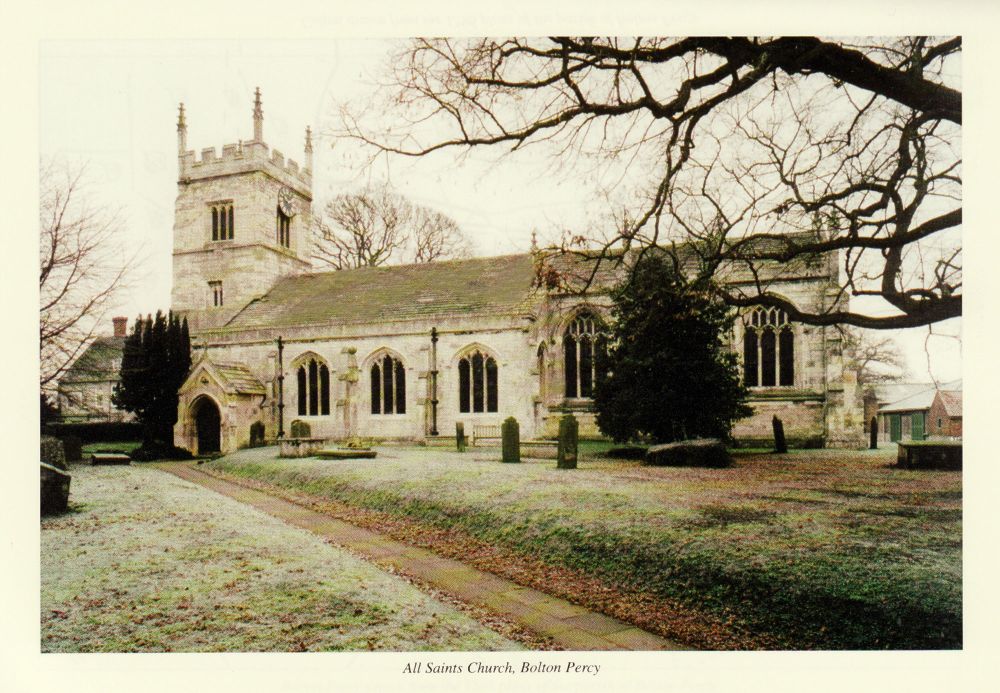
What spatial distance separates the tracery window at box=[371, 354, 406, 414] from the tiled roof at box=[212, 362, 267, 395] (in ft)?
11.1

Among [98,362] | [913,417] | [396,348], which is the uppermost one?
[396,348]

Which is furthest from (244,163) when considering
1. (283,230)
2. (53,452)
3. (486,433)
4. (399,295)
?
(486,433)

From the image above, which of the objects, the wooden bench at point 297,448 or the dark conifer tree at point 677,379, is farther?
the wooden bench at point 297,448

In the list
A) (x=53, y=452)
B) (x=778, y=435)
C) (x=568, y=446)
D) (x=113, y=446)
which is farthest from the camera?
(x=778, y=435)

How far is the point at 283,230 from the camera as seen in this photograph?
533 inches

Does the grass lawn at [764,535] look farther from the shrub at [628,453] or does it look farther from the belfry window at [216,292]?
the belfry window at [216,292]

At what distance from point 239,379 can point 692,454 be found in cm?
1356

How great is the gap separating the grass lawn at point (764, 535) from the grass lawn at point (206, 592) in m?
1.72

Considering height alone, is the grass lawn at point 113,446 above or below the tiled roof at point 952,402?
below

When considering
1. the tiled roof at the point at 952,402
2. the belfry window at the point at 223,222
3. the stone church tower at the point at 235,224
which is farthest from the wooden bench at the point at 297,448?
the tiled roof at the point at 952,402

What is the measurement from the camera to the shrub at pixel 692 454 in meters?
9.49

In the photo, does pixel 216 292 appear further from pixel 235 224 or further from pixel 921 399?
pixel 921 399

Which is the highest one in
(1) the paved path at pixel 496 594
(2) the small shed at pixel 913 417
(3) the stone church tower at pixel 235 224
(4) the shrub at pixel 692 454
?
(3) the stone church tower at pixel 235 224

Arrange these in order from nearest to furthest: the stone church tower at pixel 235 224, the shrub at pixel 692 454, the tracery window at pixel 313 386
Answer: the stone church tower at pixel 235 224
the shrub at pixel 692 454
the tracery window at pixel 313 386
